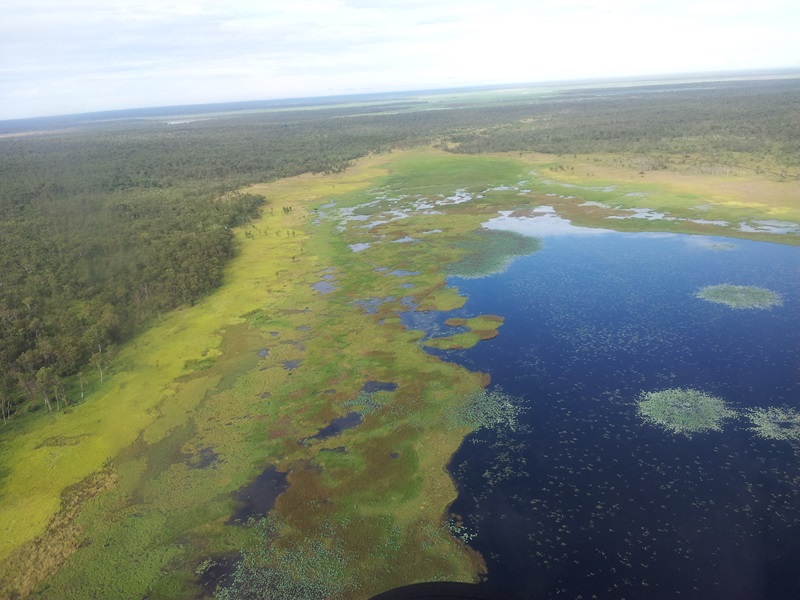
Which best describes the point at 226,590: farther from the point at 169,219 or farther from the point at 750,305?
the point at 169,219

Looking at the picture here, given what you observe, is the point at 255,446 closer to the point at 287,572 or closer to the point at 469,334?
the point at 287,572

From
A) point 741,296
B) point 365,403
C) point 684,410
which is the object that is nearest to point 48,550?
point 365,403

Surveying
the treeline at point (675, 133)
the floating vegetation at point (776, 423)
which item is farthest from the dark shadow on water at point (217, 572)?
the treeline at point (675, 133)

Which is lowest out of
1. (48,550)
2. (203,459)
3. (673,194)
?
(673,194)

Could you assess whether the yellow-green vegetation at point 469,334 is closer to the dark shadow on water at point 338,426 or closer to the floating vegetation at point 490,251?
the dark shadow on water at point 338,426

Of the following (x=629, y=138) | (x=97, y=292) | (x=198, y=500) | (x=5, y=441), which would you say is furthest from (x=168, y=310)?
(x=629, y=138)

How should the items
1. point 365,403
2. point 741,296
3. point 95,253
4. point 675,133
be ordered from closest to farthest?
1. point 365,403
2. point 741,296
3. point 95,253
4. point 675,133
